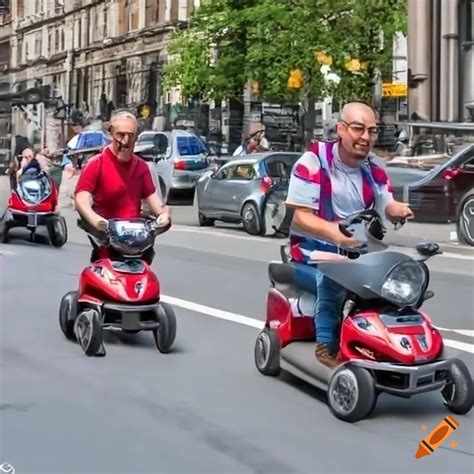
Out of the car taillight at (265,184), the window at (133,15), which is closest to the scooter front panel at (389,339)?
the car taillight at (265,184)

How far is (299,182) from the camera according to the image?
659cm

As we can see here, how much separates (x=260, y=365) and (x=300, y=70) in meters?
22.1

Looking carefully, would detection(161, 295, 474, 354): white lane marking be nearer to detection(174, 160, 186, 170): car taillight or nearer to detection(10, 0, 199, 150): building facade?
detection(174, 160, 186, 170): car taillight

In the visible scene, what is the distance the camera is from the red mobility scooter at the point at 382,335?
609cm

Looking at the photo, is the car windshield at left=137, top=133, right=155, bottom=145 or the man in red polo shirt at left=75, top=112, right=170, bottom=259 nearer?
the man in red polo shirt at left=75, top=112, right=170, bottom=259

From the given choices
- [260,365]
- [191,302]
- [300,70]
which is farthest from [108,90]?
[260,365]

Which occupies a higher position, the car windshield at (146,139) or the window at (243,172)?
the car windshield at (146,139)

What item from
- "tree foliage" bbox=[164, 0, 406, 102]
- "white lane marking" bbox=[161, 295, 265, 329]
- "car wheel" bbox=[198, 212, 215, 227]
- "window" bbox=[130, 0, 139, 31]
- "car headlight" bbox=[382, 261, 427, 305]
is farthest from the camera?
"window" bbox=[130, 0, 139, 31]

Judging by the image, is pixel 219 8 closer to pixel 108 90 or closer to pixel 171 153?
pixel 171 153

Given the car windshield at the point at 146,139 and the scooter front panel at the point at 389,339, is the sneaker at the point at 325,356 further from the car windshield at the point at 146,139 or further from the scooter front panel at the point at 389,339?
the car windshield at the point at 146,139

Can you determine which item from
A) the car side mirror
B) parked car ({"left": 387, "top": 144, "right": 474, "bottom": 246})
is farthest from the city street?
the car side mirror

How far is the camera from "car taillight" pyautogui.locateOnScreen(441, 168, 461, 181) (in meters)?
17.8

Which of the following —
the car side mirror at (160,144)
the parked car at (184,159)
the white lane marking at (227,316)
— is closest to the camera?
the white lane marking at (227,316)

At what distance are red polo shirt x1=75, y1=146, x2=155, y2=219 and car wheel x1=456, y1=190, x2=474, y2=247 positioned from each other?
30.6 feet
